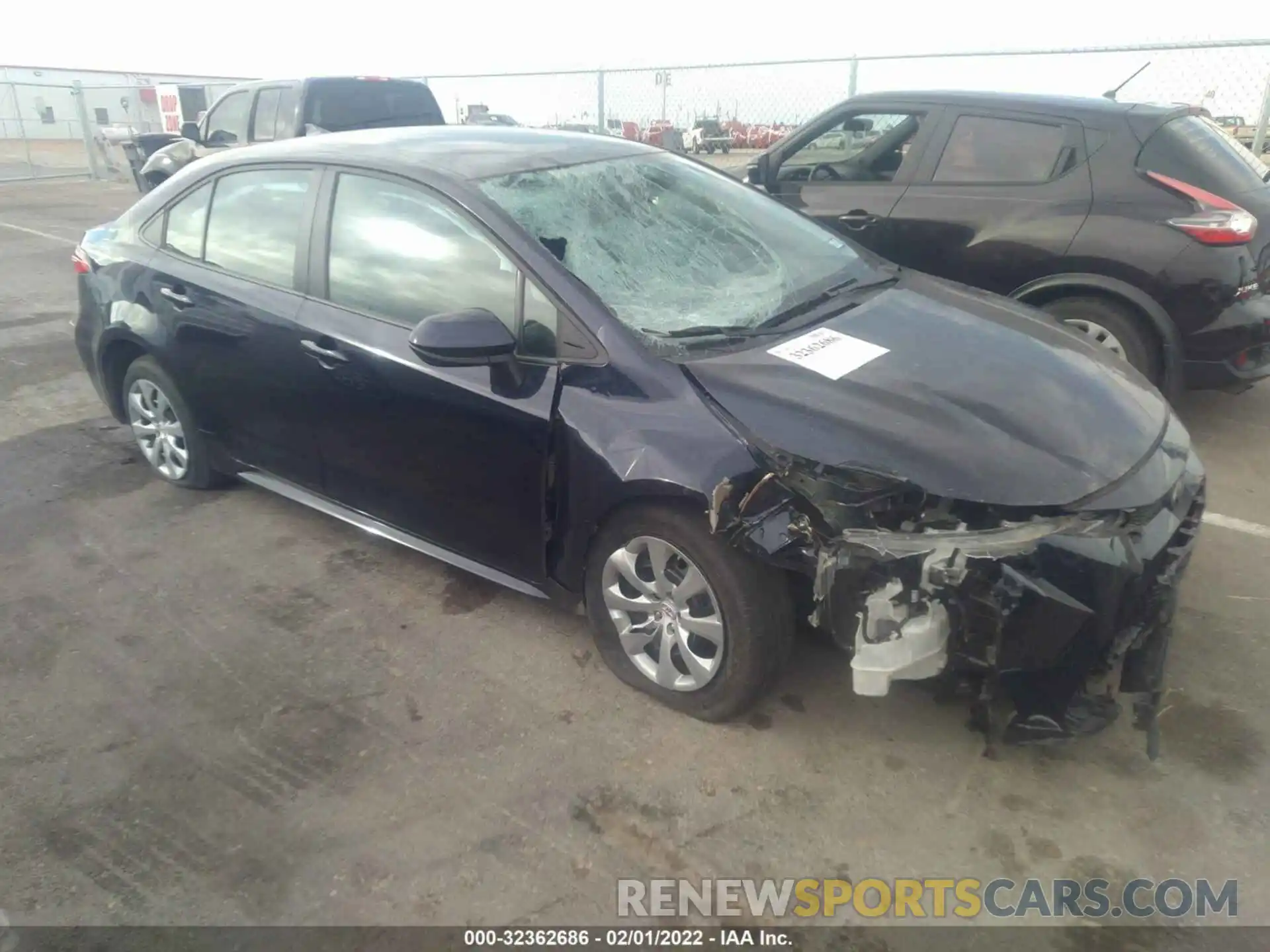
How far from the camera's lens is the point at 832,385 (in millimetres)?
2668

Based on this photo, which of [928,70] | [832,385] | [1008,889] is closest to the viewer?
[1008,889]

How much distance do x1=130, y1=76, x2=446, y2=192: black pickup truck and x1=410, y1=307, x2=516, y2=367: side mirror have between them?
801 centimetres

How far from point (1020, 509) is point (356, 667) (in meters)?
2.19

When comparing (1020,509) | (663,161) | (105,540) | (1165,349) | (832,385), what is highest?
(663,161)

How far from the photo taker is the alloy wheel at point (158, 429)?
4277mm

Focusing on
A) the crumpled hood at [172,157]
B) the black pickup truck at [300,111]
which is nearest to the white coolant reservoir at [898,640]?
the black pickup truck at [300,111]

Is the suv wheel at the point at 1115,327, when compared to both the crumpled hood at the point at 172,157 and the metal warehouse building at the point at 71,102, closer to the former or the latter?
the crumpled hood at the point at 172,157

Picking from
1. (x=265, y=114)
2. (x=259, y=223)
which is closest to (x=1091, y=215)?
(x=259, y=223)

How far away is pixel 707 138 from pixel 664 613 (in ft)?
40.8

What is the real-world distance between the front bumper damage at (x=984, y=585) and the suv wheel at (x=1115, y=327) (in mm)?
2525

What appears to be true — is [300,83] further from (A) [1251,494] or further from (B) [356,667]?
(A) [1251,494]

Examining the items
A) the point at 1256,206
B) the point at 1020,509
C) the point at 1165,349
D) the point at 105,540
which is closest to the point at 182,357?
the point at 105,540

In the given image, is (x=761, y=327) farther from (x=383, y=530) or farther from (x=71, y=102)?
(x=71, y=102)

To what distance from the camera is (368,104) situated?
10.4 metres
